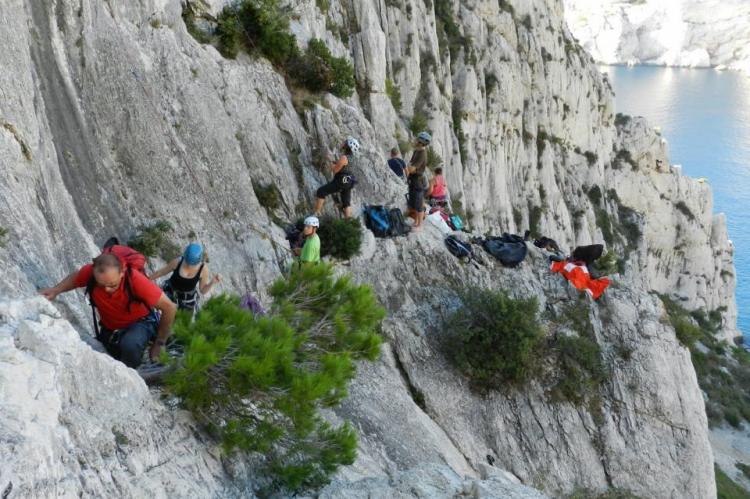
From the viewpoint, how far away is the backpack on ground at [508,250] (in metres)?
16.2

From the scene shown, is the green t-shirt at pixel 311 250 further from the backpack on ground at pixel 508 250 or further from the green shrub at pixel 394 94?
A: the green shrub at pixel 394 94

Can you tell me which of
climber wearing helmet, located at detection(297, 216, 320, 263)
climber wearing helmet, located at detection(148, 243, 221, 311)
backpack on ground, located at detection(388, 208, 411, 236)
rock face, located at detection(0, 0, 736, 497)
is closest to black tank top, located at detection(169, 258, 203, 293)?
climber wearing helmet, located at detection(148, 243, 221, 311)

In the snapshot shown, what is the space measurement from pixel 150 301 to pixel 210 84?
27.7ft

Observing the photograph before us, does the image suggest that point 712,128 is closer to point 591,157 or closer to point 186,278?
point 591,157

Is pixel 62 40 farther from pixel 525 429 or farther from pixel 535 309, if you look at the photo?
pixel 525 429

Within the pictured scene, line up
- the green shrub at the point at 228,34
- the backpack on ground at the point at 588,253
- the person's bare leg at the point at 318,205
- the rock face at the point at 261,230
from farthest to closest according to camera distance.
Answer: the backpack on ground at the point at 588,253
the green shrub at the point at 228,34
the person's bare leg at the point at 318,205
the rock face at the point at 261,230

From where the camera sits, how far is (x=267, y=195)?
1379 cm

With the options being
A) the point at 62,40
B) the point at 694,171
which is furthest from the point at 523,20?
the point at 694,171

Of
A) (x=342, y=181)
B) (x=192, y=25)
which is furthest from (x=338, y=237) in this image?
(x=192, y=25)

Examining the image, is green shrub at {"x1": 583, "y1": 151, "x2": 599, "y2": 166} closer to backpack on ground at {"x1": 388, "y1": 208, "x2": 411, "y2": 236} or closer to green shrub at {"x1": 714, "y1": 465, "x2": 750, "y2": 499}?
green shrub at {"x1": 714, "y1": 465, "x2": 750, "y2": 499}

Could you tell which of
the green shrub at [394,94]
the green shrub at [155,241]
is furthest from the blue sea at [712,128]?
the green shrub at [155,241]

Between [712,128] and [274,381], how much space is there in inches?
4988

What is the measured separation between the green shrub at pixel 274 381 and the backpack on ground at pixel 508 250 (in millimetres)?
9624

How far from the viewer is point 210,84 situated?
13234 mm
